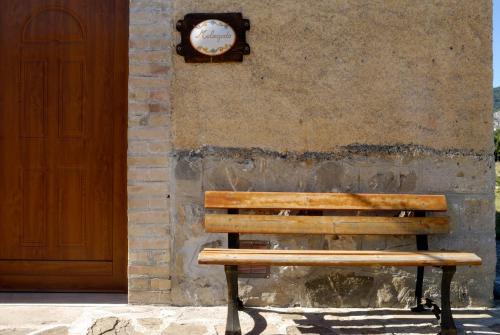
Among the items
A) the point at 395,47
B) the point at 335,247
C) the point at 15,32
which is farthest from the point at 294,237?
the point at 15,32

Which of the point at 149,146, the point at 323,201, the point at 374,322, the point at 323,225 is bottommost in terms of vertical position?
the point at 374,322

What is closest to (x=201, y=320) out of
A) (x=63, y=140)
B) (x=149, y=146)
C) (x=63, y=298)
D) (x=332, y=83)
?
(x=63, y=298)

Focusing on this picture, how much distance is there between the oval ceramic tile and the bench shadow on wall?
5.84 feet

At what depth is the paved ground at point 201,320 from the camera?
9.00 feet

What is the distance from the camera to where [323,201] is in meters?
2.99

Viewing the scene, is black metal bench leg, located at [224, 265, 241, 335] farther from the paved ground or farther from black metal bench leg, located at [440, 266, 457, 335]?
black metal bench leg, located at [440, 266, 457, 335]

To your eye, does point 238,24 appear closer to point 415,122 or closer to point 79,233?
point 415,122

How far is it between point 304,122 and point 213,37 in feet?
2.77

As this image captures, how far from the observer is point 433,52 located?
3.11 metres

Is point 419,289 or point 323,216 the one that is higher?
point 323,216

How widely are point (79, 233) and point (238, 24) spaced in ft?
6.24

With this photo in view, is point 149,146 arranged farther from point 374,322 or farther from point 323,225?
point 374,322

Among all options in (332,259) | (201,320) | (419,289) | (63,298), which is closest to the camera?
(332,259)

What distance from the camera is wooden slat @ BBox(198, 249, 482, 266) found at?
251 centimetres
